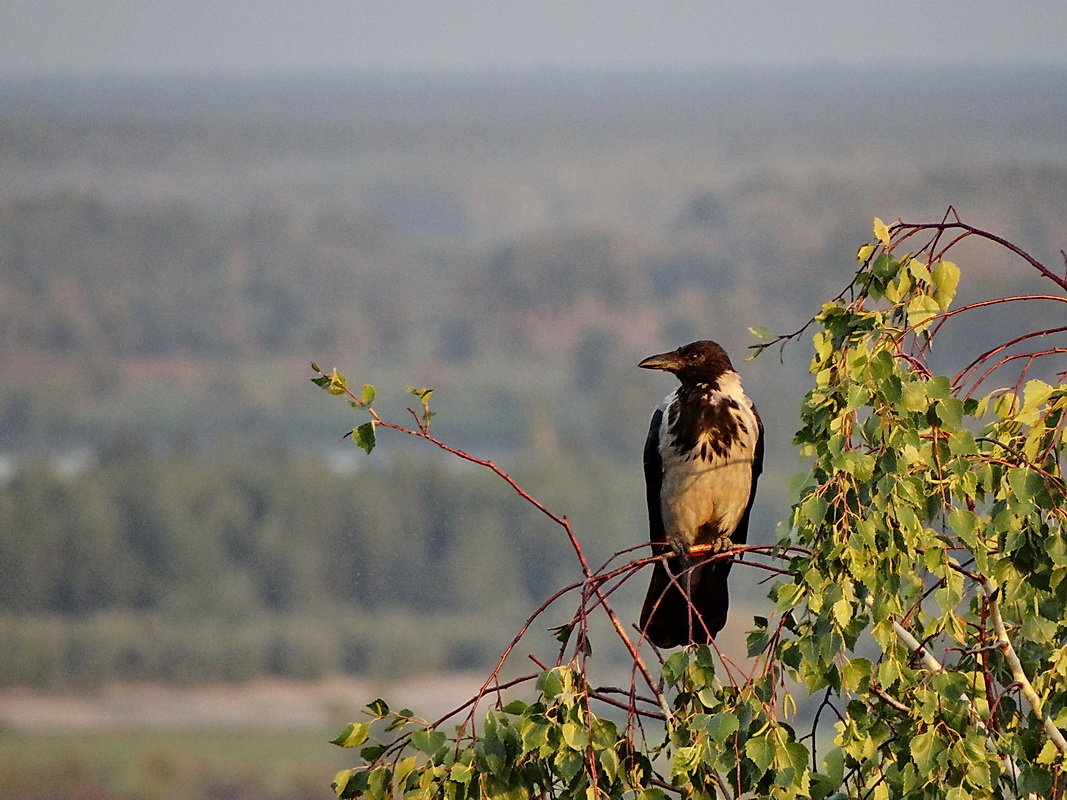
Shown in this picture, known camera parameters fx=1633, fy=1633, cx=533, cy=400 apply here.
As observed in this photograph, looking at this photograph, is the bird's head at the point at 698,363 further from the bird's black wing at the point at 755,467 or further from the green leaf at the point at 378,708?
the green leaf at the point at 378,708

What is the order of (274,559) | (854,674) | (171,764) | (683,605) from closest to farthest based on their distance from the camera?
(854,674)
(683,605)
(171,764)
(274,559)

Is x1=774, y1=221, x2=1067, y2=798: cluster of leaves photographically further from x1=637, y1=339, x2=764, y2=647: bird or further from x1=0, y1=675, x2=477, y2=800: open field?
x1=0, y1=675, x2=477, y2=800: open field

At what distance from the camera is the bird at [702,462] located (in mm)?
5707

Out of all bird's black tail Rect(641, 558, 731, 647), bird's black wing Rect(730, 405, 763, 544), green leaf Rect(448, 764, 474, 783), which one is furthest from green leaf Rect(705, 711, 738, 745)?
bird's black wing Rect(730, 405, 763, 544)

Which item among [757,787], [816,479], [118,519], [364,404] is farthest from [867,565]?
[118,519]

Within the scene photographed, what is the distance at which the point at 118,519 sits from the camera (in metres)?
53.9

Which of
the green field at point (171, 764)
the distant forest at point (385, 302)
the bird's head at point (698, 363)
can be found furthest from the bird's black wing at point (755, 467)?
the distant forest at point (385, 302)

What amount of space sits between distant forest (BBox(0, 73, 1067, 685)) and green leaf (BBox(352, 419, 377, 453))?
44.2 meters

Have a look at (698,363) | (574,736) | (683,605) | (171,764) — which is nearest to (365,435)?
(574,736)

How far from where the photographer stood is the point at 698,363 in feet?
19.5

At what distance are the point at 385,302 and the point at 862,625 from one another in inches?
2833

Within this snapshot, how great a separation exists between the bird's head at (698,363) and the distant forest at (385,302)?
41942 millimetres

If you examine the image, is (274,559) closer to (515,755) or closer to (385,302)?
(385,302)

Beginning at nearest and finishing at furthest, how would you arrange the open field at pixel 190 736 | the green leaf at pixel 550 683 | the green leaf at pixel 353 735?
1. the green leaf at pixel 550 683
2. the green leaf at pixel 353 735
3. the open field at pixel 190 736
